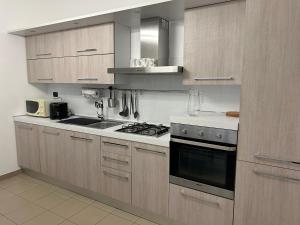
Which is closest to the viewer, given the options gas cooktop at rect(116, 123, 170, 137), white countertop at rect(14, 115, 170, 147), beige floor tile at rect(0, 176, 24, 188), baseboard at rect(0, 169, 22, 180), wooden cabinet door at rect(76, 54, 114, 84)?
white countertop at rect(14, 115, 170, 147)

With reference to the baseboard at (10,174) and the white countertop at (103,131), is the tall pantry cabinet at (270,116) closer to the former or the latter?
the white countertop at (103,131)

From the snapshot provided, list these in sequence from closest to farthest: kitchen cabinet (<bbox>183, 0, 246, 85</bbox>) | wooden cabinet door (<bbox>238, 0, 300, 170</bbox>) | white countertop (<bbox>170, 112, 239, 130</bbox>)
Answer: wooden cabinet door (<bbox>238, 0, 300, 170</bbox>) < white countertop (<bbox>170, 112, 239, 130</bbox>) < kitchen cabinet (<bbox>183, 0, 246, 85</bbox>)

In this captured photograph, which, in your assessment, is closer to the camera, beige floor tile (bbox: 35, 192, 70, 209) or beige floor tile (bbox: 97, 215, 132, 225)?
beige floor tile (bbox: 97, 215, 132, 225)

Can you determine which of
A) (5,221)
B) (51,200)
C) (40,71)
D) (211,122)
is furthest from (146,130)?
(40,71)

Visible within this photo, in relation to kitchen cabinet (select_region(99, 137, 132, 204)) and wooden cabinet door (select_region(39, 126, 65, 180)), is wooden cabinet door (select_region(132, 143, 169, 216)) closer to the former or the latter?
kitchen cabinet (select_region(99, 137, 132, 204))

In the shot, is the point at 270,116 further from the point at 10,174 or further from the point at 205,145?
the point at 10,174

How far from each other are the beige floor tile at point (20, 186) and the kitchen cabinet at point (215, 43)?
2.45 m

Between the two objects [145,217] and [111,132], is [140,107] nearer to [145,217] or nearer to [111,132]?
[111,132]

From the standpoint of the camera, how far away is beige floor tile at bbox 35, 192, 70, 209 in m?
2.47

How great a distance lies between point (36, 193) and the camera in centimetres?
274

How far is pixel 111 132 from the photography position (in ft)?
7.32

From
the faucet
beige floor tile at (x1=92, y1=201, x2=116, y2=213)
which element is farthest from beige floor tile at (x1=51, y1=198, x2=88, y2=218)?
the faucet

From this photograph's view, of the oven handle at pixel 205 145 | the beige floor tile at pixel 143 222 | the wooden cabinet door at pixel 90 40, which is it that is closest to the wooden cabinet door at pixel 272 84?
the oven handle at pixel 205 145

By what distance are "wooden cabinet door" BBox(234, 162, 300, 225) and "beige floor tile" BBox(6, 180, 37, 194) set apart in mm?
2549
